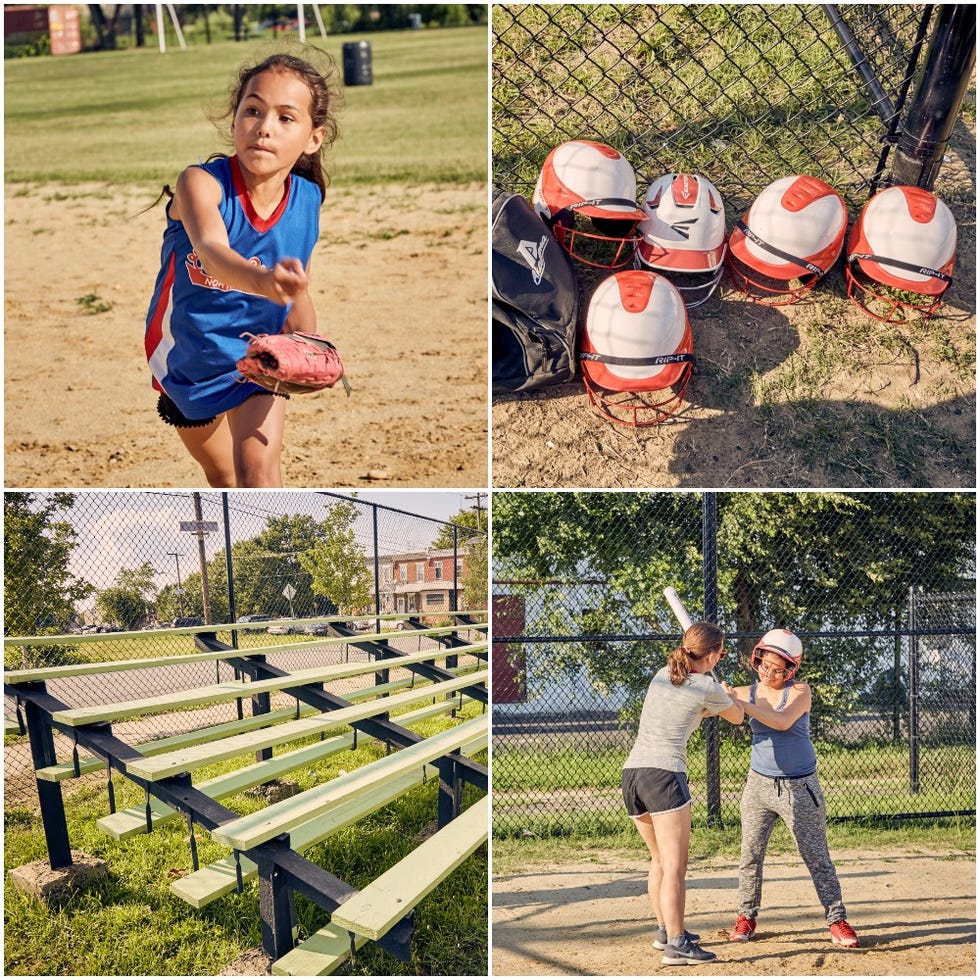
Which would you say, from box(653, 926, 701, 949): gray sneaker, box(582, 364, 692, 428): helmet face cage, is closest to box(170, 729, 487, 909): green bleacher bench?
box(653, 926, 701, 949): gray sneaker

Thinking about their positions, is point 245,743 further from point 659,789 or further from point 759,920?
point 759,920

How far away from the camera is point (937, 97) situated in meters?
4.19

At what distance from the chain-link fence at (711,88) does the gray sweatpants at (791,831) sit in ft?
9.84

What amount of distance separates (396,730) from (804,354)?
2626mm

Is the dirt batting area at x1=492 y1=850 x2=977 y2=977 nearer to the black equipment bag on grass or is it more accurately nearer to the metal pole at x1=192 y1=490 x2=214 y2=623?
the black equipment bag on grass

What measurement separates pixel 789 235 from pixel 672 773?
2642mm

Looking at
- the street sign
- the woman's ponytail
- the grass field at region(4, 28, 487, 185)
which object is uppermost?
the grass field at region(4, 28, 487, 185)

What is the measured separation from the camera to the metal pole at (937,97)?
3992 mm

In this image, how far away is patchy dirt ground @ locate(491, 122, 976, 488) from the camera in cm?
396

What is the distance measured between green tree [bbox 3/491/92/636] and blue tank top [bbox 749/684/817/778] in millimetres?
4293

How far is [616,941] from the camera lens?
11.2ft

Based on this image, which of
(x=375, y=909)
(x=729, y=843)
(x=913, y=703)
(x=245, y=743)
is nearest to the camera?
(x=375, y=909)

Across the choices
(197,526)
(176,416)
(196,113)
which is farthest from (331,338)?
(196,113)

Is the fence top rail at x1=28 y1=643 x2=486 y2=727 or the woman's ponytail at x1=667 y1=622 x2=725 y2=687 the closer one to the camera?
the fence top rail at x1=28 y1=643 x2=486 y2=727
